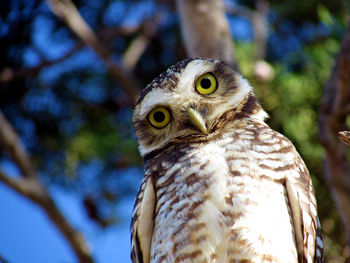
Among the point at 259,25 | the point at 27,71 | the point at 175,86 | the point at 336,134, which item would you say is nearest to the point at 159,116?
the point at 175,86

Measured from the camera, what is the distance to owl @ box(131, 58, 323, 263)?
178 cm

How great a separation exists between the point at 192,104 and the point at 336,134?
2.97 ft

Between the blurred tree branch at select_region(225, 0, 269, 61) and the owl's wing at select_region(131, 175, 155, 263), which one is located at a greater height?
the blurred tree branch at select_region(225, 0, 269, 61)

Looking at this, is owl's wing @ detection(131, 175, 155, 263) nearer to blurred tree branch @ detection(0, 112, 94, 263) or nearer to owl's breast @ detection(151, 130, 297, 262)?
owl's breast @ detection(151, 130, 297, 262)

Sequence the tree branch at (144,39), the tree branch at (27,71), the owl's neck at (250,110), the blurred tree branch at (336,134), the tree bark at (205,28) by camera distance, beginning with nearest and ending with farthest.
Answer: the owl's neck at (250,110), the blurred tree branch at (336,134), the tree bark at (205,28), the tree branch at (27,71), the tree branch at (144,39)

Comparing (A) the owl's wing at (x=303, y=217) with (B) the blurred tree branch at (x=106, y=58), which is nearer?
(A) the owl's wing at (x=303, y=217)

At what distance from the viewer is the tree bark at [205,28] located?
297 centimetres

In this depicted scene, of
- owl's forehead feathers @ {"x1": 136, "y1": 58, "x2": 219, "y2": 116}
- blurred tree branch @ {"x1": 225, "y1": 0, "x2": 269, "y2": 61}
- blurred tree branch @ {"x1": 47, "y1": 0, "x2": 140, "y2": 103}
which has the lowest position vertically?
owl's forehead feathers @ {"x1": 136, "y1": 58, "x2": 219, "y2": 116}

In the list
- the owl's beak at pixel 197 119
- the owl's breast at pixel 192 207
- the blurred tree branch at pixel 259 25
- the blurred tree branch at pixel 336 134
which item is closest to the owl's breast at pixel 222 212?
the owl's breast at pixel 192 207

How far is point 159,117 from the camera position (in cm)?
222

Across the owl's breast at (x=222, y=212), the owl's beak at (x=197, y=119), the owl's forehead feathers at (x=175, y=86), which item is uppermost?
the owl's forehead feathers at (x=175, y=86)

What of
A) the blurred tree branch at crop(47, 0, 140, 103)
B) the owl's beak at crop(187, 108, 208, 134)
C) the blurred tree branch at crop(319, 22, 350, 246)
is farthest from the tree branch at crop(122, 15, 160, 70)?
the owl's beak at crop(187, 108, 208, 134)

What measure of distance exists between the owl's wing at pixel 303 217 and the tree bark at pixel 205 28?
1.23 meters

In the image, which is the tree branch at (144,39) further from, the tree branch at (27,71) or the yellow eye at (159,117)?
the yellow eye at (159,117)
